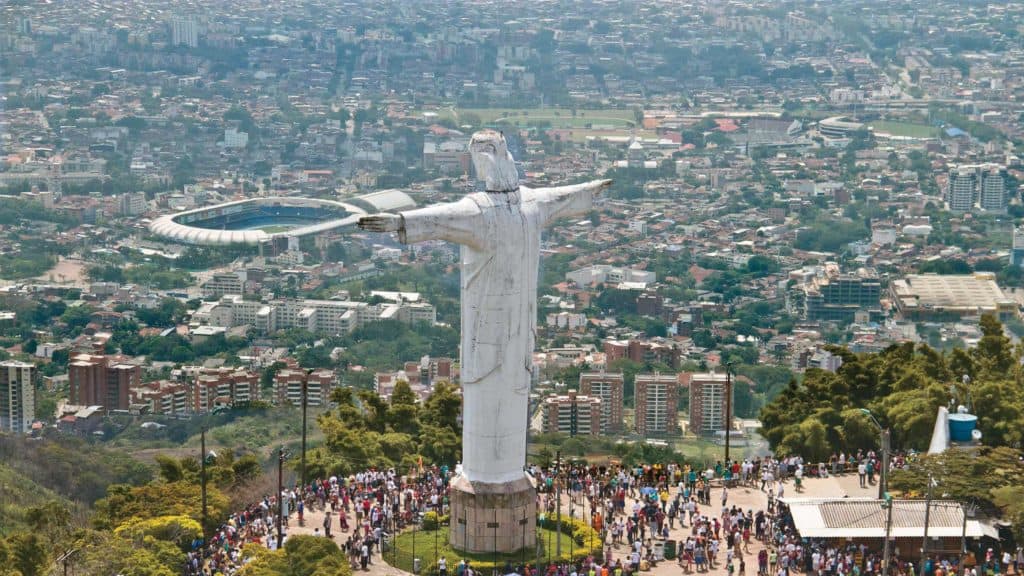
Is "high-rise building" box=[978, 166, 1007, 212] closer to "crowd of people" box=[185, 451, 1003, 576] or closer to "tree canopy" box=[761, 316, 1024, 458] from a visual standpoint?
"tree canopy" box=[761, 316, 1024, 458]

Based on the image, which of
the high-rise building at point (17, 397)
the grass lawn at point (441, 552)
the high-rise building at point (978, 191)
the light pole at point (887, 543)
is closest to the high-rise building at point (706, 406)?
the high-rise building at point (17, 397)

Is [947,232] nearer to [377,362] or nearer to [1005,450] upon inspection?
[377,362]

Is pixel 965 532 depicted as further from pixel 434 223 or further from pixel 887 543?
pixel 434 223

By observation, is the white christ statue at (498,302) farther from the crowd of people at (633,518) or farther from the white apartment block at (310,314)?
the white apartment block at (310,314)

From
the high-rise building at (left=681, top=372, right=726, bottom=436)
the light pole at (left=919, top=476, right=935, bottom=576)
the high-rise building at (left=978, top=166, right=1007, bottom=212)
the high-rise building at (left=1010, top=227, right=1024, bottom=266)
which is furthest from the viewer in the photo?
the high-rise building at (left=978, top=166, right=1007, bottom=212)

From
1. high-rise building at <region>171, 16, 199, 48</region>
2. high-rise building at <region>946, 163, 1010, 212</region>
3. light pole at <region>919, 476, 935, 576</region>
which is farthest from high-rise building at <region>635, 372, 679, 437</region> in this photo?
high-rise building at <region>171, 16, 199, 48</region>

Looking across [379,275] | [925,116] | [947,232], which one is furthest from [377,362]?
[925,116]
